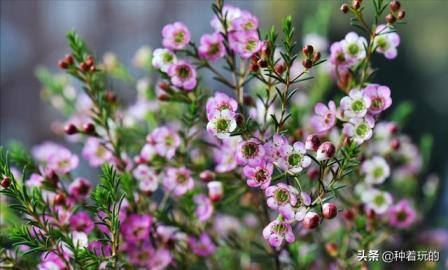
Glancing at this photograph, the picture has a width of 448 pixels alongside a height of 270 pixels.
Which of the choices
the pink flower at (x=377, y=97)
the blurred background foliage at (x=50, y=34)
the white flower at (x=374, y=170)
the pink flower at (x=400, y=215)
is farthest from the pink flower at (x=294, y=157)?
the blurred background foliage at (x=50, y=34)

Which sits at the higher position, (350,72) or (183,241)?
(350,72)

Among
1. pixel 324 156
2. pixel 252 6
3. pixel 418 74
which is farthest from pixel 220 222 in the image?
pixel 252 6

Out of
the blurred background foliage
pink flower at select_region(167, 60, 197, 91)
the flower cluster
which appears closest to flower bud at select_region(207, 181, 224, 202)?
the flower cluster

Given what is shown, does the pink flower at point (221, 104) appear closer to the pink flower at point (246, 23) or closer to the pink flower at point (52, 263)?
the pink flower at point (246, 23)

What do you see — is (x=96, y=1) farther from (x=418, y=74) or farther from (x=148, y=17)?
(x=418, y=74)

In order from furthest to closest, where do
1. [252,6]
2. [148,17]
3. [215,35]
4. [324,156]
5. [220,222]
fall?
[148,17] → [252,6] → [220,222] → [215,35] → [324,156]

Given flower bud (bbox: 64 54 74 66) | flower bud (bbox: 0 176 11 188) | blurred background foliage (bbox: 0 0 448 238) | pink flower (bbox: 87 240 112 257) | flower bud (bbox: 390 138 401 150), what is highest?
blurred background foliage (bbox: 0 0 448 238)

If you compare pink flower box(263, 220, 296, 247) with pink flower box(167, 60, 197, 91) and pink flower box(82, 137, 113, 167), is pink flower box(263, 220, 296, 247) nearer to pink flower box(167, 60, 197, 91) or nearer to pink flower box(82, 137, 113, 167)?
pink flower box(167, 60, 197, 91)
